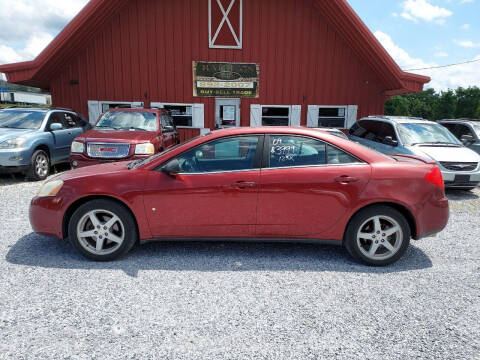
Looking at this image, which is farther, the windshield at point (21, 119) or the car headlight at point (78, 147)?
the windshield at point (21, 119)

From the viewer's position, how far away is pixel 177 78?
38.3ft

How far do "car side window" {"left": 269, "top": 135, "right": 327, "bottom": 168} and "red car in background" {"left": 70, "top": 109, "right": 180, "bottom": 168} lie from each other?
12.3 ft

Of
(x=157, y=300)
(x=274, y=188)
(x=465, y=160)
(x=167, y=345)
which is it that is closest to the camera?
(x=167, y=345)

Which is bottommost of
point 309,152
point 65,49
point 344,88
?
point 309,152

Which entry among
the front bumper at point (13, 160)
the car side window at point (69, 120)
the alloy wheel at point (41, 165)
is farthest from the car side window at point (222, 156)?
the car side window at point (69, 120)

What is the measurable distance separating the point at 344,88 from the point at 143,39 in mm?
7706

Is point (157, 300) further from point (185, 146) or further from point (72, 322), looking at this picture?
point (185, 146)

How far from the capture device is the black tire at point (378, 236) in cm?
343

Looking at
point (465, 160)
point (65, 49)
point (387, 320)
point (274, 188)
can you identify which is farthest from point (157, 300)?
point (65, 49)

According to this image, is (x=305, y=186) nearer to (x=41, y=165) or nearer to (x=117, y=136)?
(x=117, y=136)

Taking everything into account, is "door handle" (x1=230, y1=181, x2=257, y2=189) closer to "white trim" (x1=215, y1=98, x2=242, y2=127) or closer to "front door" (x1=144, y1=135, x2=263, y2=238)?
"front door" (x1=144, y1=135, x2=263, y2=238)

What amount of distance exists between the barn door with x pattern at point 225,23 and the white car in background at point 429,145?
5838mm

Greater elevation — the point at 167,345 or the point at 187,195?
the point at 187,195

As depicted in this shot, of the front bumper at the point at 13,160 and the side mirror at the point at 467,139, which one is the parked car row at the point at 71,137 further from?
the side mirror at the point at 467,139
